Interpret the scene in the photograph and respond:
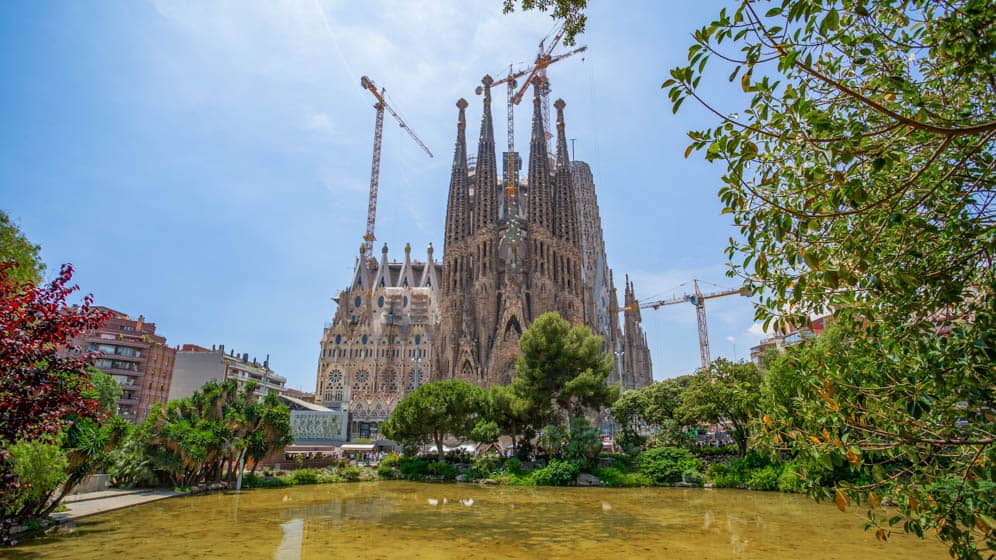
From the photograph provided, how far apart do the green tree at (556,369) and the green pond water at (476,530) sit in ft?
30.4

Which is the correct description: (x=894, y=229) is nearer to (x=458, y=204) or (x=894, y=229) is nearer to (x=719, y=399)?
(x=719, y=399)

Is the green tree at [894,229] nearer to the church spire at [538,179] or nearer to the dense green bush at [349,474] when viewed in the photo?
the dense green bush at [349,474]

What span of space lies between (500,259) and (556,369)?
35731 mm

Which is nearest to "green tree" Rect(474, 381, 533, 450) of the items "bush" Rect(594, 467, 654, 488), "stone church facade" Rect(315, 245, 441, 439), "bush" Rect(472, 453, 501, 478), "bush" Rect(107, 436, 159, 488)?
"bush" Rect(472, 453, 501, 478)

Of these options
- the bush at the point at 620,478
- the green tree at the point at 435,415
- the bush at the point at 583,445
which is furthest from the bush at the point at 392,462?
the bush at the point at 620,478

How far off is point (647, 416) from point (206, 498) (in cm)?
2371

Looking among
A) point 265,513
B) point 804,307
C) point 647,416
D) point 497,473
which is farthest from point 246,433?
point 804,307

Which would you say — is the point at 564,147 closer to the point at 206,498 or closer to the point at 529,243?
the point at 529,243

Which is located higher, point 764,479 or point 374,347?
point 374,347

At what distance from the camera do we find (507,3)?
7117mm

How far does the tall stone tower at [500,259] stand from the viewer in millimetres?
57719

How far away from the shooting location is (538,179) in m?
65.3

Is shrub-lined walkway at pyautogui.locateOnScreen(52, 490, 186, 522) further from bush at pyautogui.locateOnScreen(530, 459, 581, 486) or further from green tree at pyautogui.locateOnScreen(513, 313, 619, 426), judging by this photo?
green tree at pyautogui.locateOnScreen(513, 313, 619, 426)

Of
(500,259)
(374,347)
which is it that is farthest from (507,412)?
(374,347)
